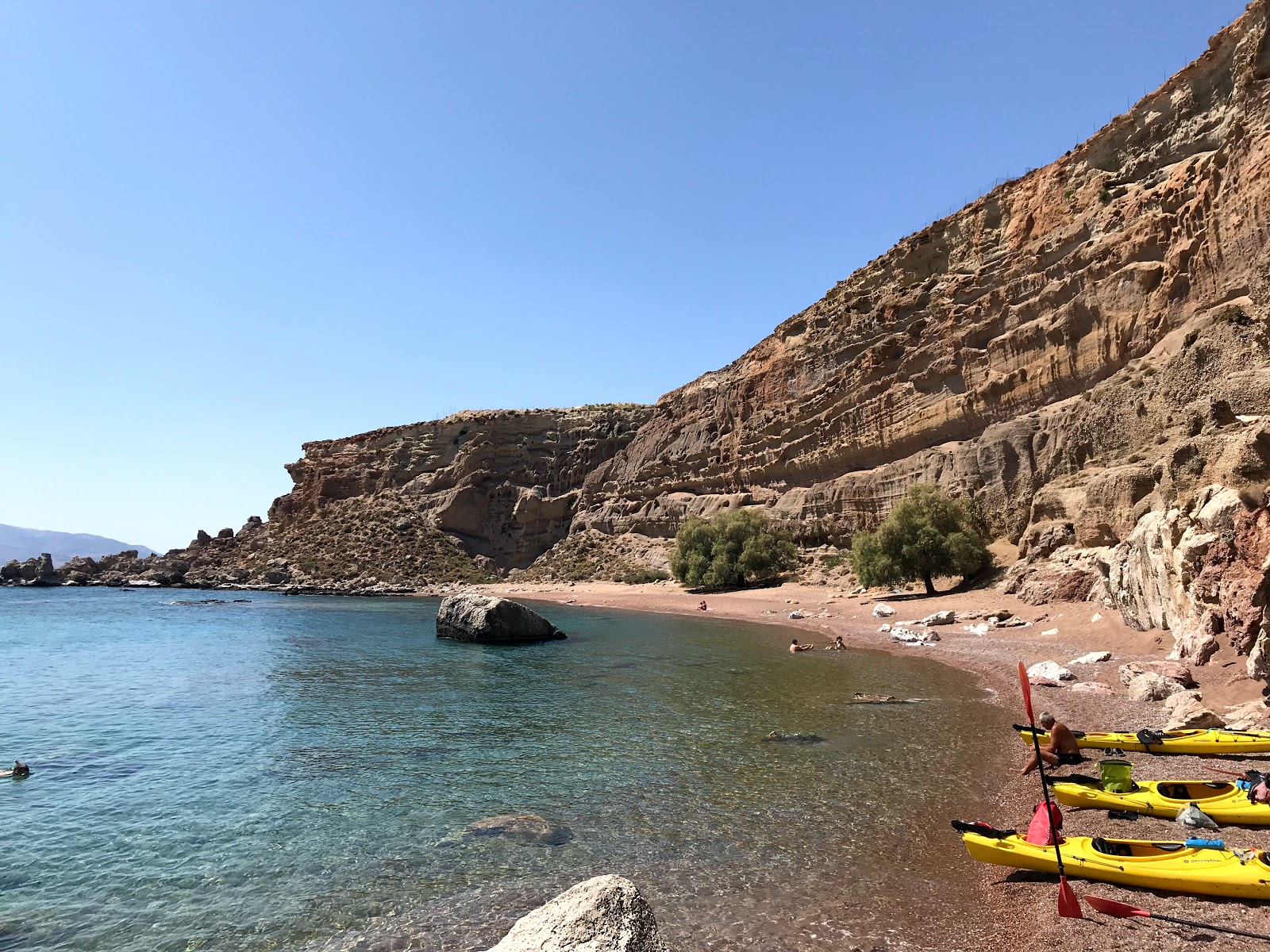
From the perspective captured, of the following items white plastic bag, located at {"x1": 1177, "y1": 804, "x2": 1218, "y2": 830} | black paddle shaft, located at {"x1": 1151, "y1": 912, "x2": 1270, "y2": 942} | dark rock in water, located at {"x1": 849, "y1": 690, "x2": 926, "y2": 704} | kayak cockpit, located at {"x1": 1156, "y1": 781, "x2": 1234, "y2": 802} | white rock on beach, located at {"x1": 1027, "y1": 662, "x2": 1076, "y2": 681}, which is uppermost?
white rock on beach, located at {"x1": 1027, "y1": 662, "x2": 1076, "y2": 681}

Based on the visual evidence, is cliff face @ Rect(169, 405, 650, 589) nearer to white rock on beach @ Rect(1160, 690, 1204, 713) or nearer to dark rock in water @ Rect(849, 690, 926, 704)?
dark rock in water @ Rect(849, 690, 926, 704)

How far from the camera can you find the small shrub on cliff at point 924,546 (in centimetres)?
3422

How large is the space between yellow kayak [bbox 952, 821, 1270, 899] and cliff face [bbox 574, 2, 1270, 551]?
23.5m

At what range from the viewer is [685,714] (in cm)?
1557

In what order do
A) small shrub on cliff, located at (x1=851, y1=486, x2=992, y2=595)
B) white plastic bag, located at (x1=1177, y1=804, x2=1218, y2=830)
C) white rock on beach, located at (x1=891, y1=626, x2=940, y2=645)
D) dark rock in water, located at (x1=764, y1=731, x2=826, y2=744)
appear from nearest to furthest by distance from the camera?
1. white plastic bag, located at (x1=1177, y1=804, x2=1218, y2=830)
2. dark rock in water, located at (x1=764, y1=731, x2=826, y2=744)
3. white rock on beach, located at (x1=891, y1=626, x2=940, y2=645)
4. small shrub on cliff, located at (x1=851, y1=486, x2=992, y2=595)

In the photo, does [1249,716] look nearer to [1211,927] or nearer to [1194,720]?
[1194,720]

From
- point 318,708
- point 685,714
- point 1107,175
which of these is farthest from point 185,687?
point 1107,175

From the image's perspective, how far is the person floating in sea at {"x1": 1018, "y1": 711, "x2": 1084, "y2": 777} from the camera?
34.4 ft

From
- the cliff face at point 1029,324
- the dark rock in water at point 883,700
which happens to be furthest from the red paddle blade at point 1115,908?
the cliff face at point 1029,324

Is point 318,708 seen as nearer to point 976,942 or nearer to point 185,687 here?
point 185,687

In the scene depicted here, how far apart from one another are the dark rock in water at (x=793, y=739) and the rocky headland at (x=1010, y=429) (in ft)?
25.1

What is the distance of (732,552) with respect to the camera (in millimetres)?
52719

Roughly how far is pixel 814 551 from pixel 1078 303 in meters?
24.2

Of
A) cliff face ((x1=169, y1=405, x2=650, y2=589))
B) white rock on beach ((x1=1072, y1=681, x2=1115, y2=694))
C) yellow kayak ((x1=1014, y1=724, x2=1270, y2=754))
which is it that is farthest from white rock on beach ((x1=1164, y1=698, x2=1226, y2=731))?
cliff face ((x1=169, y1=405, x2=650, y2=589))
